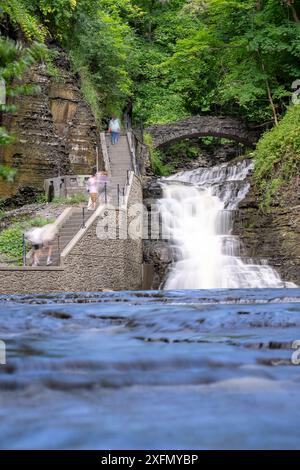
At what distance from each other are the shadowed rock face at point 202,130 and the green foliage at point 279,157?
30.0ft

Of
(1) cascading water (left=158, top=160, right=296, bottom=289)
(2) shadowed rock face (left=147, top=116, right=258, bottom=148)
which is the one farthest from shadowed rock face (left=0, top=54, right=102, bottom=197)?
(2) shadowed rock face (left=147, top=116, right=258, bottom=148)

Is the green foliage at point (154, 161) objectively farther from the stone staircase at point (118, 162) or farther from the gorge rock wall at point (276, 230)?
the gorge rock wall at point (276, 230)

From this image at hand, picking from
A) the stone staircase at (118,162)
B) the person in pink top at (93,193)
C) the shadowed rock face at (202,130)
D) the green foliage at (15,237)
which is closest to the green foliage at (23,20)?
the stone staircase at (118,162)

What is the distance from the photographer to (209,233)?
2452 cm

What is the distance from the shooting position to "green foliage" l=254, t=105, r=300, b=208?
23.7m

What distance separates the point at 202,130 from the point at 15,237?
1832 cm

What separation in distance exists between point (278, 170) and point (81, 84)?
414 inches

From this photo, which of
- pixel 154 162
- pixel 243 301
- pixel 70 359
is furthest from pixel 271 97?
pixel 70 359

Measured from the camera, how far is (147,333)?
7.36m

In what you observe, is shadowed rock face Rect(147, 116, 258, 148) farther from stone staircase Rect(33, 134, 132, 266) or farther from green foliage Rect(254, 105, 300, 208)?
green foliage Rect(254, 105, 300, 208)

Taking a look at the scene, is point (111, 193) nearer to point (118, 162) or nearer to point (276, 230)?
point (118, 162)

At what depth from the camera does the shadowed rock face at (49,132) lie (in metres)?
25.1
